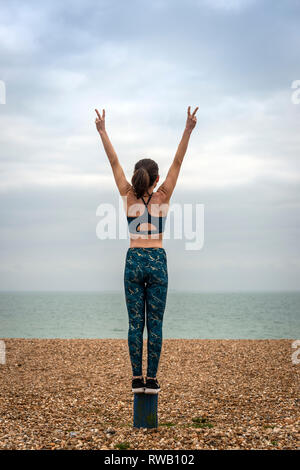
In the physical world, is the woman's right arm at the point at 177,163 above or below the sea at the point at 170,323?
above

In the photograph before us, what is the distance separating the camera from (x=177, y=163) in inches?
204

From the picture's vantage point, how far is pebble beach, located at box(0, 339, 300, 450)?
201 inches

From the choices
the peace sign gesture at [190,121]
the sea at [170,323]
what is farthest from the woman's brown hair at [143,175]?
the sea at [170,323]

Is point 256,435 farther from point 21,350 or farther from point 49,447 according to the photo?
point 21,350

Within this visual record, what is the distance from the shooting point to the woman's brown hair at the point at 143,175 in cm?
512

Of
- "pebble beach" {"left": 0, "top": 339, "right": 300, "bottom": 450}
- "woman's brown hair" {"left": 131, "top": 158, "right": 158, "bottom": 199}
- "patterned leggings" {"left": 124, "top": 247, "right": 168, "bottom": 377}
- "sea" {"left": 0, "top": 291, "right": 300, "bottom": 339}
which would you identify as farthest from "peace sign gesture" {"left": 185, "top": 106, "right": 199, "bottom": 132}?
"sea" {"left": 0, "top": 291, "right": 300, "bottom": 339}

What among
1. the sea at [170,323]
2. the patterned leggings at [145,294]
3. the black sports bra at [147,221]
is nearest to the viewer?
the patterned leggings at [145,294]

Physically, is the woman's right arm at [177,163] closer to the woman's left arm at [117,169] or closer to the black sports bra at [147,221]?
the black sports bra at [147,221]

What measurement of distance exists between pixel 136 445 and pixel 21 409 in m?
2.94

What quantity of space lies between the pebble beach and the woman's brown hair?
2756 millimetres

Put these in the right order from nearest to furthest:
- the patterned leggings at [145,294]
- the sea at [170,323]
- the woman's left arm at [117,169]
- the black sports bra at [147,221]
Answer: the patterned leggings at [145,294] → the black sports bra at [147,221] → the woman's left arm at [117,169] → the sea at [170,323]

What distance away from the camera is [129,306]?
16.8 ft

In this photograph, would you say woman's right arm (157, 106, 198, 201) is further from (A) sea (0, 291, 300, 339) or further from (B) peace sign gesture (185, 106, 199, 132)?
(A) sea (0, 291, 300, 339)

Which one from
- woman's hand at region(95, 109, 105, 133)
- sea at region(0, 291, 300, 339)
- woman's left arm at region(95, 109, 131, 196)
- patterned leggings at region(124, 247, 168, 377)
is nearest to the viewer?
patterned leggings at region(124, 247, 168, 377)
